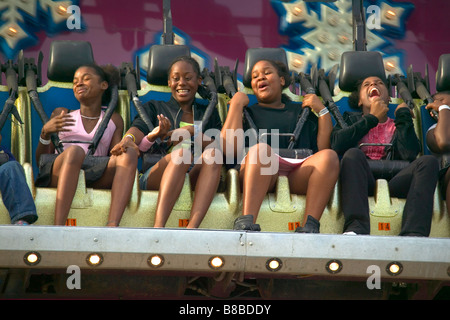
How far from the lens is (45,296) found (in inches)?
193

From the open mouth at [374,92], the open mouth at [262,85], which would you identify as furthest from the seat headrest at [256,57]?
the open mouth at [374,92]

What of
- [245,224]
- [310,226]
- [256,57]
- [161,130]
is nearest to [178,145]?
[161,130]

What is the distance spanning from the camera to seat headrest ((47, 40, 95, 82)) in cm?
579

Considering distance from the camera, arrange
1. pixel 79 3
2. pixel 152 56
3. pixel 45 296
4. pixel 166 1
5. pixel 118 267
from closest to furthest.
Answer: pixel 118 267, pixel 45 296, pixel 152 56, pixel 166 1, pixel 79 3

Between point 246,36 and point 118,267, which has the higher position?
point 246,36

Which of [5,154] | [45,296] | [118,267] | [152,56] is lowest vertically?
[45,296]

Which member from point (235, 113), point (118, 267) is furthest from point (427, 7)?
point (118, 267)

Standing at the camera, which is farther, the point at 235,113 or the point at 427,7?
the point at 427,7

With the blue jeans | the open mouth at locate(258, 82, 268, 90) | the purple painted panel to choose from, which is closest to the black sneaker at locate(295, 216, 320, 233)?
the open mouth at locate(258, 82, 268, 90)

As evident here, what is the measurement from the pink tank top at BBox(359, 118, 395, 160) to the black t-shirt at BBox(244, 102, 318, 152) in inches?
11.3

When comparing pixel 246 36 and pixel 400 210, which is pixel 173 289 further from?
pixel 246 36

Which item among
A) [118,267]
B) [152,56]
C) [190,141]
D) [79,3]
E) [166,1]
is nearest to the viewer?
[118,267]

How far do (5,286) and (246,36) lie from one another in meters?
3.08

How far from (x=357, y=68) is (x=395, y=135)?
2.06 feet
